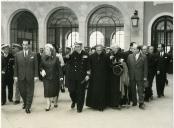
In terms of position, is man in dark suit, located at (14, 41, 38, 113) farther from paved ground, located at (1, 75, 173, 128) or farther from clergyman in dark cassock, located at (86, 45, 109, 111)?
clergyman in dark cassock, located at (86, 45, 109, 111)

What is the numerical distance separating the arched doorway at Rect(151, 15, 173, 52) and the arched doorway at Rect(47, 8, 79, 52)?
4.14 m

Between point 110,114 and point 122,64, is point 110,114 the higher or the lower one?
the lower one

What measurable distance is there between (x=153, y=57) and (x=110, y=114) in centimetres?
310

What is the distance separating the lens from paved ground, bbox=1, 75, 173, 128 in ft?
23.7

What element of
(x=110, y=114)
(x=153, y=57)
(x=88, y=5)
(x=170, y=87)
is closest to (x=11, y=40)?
(x=88, y=5)

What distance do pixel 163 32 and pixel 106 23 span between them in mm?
2928

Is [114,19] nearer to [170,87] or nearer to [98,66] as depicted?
[170,87]

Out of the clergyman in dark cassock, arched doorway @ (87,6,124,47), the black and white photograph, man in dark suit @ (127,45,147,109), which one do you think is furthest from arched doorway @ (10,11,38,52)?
the clergyman in dark cassock

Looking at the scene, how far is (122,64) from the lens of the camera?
31.3 ft

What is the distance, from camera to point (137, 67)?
9.66 meters

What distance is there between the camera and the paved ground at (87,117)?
23.7ft

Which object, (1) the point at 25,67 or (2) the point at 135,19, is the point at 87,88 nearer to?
(1) the point at 25,67

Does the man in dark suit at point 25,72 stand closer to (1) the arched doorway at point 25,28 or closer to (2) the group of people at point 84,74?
(2) the group of people at point 84,74

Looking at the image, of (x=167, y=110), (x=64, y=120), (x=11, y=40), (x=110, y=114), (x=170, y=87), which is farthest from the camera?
(x=11, y=40)
